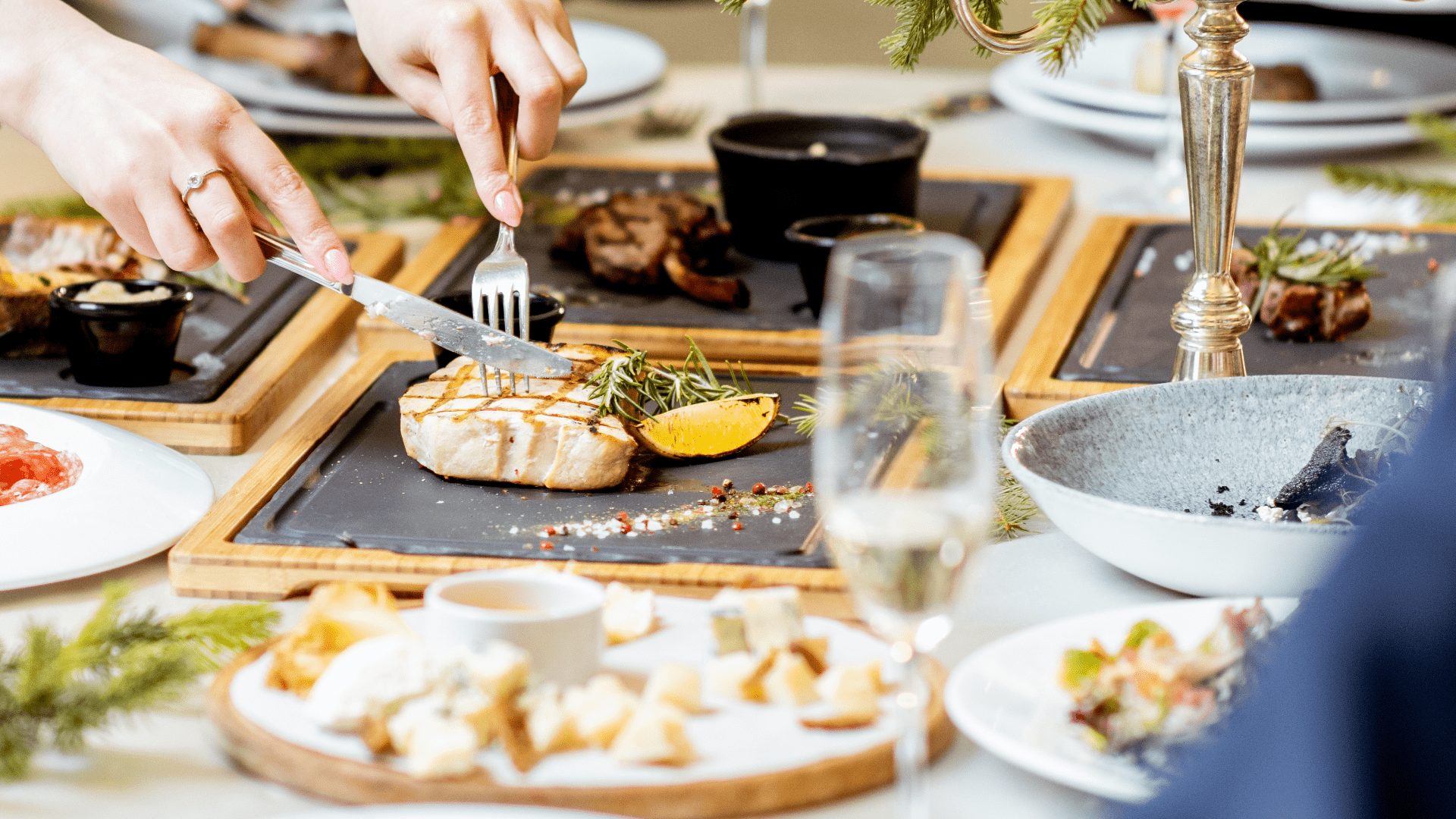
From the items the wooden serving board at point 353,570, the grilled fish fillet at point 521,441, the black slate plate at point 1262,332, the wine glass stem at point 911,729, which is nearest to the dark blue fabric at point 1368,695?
the wine glass stem at point 911,729

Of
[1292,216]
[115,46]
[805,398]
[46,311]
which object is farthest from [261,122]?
[1292,216]

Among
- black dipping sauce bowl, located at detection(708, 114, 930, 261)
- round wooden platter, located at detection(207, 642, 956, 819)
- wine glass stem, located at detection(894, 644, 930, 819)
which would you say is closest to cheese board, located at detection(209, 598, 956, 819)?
round wooden platter, located at detection(207, 642, 956, 819)

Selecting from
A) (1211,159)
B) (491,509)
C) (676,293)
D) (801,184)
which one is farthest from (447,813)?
(801,184)

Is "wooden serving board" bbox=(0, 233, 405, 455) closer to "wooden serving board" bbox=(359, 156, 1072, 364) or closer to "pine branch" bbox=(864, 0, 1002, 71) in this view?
"wooden serving board" bbox=(359, 156, 1072, 364)

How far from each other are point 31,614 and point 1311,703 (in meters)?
0.90

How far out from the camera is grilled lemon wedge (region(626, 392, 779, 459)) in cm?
134

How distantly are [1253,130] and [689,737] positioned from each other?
1780mm

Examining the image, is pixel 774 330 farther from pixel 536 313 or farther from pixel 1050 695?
pixel 1050 695

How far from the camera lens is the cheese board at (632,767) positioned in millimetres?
836

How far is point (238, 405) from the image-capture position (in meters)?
1.49

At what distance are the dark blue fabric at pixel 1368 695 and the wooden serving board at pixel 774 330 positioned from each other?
99 centimetres

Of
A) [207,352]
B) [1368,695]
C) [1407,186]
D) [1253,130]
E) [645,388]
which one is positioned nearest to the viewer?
[1368,695]

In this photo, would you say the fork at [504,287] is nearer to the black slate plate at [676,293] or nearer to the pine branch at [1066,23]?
the black slate plate at [676,293]

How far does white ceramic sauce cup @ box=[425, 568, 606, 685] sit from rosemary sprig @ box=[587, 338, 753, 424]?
0.40 meters
